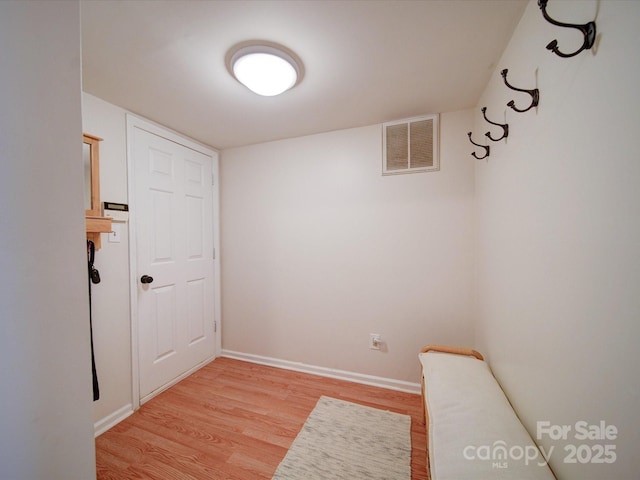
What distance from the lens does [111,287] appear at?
1702 mm

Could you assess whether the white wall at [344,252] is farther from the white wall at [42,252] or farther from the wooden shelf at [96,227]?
the white wall at [42,252]

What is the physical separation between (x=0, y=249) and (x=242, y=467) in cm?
160

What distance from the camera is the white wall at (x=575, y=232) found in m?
0.57

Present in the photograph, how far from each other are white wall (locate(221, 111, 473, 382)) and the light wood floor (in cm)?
25

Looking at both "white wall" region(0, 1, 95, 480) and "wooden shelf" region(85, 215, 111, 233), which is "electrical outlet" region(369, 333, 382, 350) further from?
"wooden shelf" region(85, 215, 111, 233)

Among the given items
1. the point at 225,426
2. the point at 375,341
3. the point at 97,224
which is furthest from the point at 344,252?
the point at 97,224

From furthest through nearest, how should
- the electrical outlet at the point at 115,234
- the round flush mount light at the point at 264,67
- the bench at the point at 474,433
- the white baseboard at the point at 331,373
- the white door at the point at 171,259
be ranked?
the white baseboard at the point at 331,373 → the white door at the point at 171,259 → the electrical outlet at the point at 115,234 → the round flush mount light at the point at 264,67 → the bench at the point at 474,433

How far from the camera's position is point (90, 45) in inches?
46.8

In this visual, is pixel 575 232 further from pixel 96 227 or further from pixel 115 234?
pixel 115 234

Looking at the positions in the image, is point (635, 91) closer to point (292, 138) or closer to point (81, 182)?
point (81, 182)

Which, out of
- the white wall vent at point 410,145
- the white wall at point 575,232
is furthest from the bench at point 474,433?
the white wall vent at point 410,145

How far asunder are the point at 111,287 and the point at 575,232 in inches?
99.9

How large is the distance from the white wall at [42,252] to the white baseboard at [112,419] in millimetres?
1541

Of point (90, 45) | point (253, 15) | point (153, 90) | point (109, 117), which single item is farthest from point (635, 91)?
point (109, 117)
